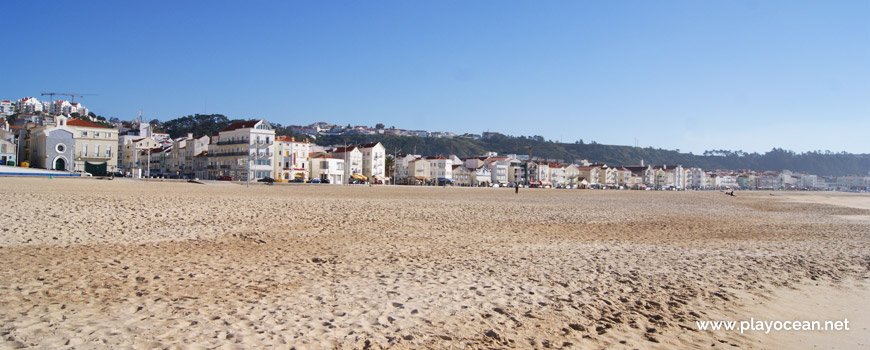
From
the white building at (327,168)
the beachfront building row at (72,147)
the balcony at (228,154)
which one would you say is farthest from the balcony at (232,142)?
the beachfront building row at (72,147)

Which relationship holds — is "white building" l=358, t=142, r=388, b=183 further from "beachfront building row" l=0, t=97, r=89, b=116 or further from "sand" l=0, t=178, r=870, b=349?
"beachfront building row" l=0, t=97, r=89, b=116

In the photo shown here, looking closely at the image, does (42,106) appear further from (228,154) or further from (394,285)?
(394,285)

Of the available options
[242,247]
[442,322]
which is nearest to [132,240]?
[242,247]

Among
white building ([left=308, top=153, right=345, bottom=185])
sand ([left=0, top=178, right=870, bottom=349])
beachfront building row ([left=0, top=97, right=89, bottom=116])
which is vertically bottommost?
sand ([left=0, top=178, right=870, bottom=349])

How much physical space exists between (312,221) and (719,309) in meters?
11.0

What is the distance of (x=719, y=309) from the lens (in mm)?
6207

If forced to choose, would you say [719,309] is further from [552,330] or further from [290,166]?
[290,166]

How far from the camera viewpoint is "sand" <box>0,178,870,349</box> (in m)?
4.88

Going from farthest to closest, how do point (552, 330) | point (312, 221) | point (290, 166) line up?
1. point (290, 166)
2. point (312, 221)
3. point (552, 330)

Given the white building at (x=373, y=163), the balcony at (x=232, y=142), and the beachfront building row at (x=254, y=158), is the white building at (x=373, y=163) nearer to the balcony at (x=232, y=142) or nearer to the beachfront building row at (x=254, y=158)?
the beachfront building row at (x=254, y=158)

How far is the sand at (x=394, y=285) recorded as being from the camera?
488cm

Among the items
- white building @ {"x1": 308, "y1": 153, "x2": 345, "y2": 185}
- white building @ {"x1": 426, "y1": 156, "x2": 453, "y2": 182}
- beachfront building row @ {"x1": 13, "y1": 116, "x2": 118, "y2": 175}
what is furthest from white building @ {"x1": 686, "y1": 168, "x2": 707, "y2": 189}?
beachfront building row @ {"x1": 13, "y1": 116, "x2": 118, "y2": 175}

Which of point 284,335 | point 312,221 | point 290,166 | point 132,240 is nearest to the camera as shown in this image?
point 284,335

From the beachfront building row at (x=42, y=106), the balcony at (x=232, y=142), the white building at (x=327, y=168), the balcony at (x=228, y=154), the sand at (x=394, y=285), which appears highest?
the beachfront building row at (x=42, y=106)
